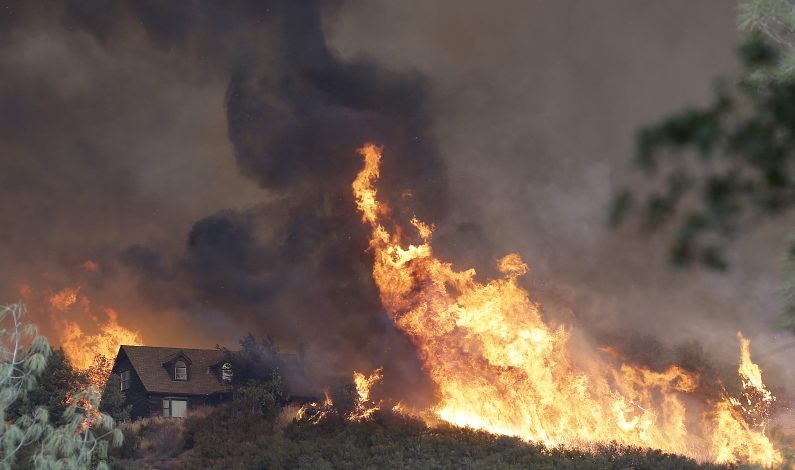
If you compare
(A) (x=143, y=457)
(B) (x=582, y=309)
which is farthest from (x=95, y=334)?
(B) (x=582, y=309)

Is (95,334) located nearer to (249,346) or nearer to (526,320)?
(249,346)

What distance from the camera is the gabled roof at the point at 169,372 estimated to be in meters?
49.5

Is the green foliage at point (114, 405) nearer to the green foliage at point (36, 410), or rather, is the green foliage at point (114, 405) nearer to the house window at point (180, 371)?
the house window at point (180, 371)

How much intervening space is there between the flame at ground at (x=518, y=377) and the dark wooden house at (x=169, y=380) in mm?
15955

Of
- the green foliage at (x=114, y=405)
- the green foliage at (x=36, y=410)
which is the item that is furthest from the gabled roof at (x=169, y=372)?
the green foliage at (x=36, y=410)

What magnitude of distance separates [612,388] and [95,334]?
4034 cm

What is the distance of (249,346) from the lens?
42.8 meters

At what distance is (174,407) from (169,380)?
1.72 meters

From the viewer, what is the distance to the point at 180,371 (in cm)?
5091

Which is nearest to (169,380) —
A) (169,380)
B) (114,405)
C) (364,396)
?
(169,380)

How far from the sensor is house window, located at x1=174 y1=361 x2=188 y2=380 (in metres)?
50.6

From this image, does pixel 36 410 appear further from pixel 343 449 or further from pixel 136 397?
pixel 136 397

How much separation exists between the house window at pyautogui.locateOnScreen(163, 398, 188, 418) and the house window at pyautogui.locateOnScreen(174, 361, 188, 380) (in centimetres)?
152

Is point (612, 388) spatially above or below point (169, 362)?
below
